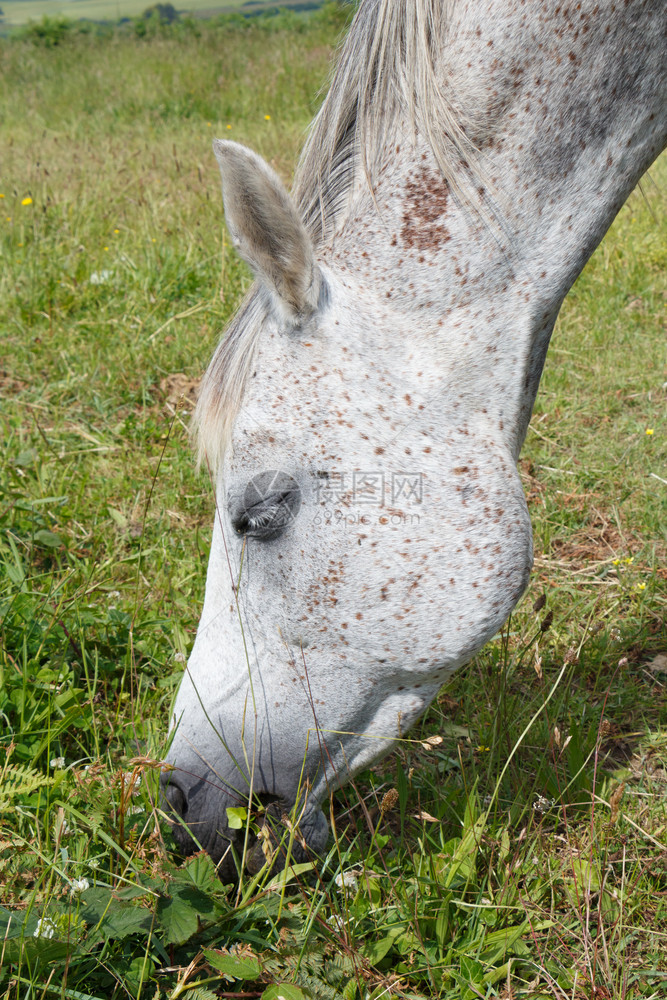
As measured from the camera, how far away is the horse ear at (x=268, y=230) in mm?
1322

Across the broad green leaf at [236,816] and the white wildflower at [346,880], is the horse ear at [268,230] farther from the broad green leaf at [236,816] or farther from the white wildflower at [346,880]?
the white wildflower at [346,880]

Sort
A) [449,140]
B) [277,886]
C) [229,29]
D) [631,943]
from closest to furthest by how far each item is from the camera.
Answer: [449,140] < [277,886] < [631,943] < [229,29]

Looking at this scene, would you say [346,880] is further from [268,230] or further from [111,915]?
[268,230]

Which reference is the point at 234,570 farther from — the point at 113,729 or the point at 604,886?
the point at 604,886

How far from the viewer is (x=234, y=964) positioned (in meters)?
1.36

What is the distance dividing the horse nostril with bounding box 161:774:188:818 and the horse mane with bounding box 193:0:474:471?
0.70m

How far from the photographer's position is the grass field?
1489 mm

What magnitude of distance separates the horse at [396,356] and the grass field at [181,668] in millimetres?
231

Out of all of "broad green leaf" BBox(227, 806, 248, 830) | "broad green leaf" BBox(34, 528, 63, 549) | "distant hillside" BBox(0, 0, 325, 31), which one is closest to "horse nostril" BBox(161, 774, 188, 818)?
"broad green leaf" BBox(227, 806, 248, 830)

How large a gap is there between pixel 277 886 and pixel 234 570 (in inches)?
26.6

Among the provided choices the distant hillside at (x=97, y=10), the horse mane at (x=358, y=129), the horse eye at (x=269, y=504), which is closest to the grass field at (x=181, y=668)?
the horse eye at (x=269, y=504)

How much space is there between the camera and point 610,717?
2.29 meters

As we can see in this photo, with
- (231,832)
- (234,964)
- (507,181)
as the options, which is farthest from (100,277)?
(234,964)

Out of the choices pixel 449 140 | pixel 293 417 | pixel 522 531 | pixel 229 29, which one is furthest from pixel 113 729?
pixel 229 29
